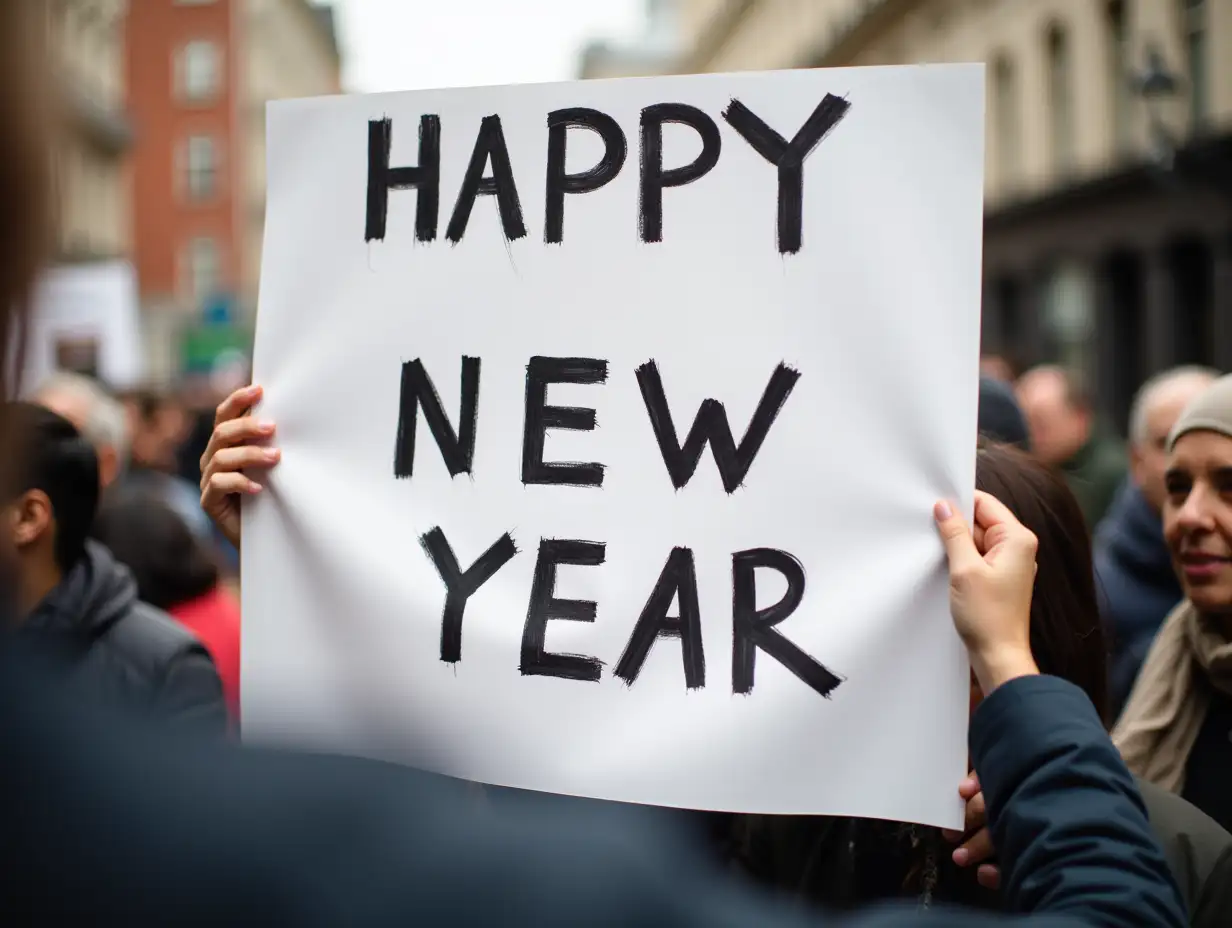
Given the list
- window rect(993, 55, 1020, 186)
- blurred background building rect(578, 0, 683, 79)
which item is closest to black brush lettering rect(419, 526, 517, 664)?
window rect(993, 55, 1020, 186)

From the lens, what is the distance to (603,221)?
1.80 m

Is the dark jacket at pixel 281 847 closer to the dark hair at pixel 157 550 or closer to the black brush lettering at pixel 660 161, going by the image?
the black brush lettering at pixel 660 161

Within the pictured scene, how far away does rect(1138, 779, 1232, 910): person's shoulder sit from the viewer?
1.67 meters

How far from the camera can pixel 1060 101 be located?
19.8 metres

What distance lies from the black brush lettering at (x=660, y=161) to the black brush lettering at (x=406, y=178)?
1.00ft

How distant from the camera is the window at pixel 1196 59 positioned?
1509cm

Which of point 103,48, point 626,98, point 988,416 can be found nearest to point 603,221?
point 626,98

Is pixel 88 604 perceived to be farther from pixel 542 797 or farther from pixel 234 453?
pixel 542 797

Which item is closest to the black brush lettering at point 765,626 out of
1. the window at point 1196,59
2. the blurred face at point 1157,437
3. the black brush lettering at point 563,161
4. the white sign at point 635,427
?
the white sign at point 635,427

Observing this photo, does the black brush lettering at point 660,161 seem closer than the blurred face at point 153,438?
Yes

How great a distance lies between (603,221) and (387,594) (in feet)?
1.92

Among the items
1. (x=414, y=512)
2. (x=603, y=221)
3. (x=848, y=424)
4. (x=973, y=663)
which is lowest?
(x=973, y=663)

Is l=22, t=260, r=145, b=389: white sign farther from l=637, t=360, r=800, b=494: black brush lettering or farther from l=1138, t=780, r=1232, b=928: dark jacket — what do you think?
l=1138, t=780, r=1232, b=928: dark jacket

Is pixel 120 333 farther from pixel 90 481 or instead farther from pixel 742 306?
pixel 742 306
